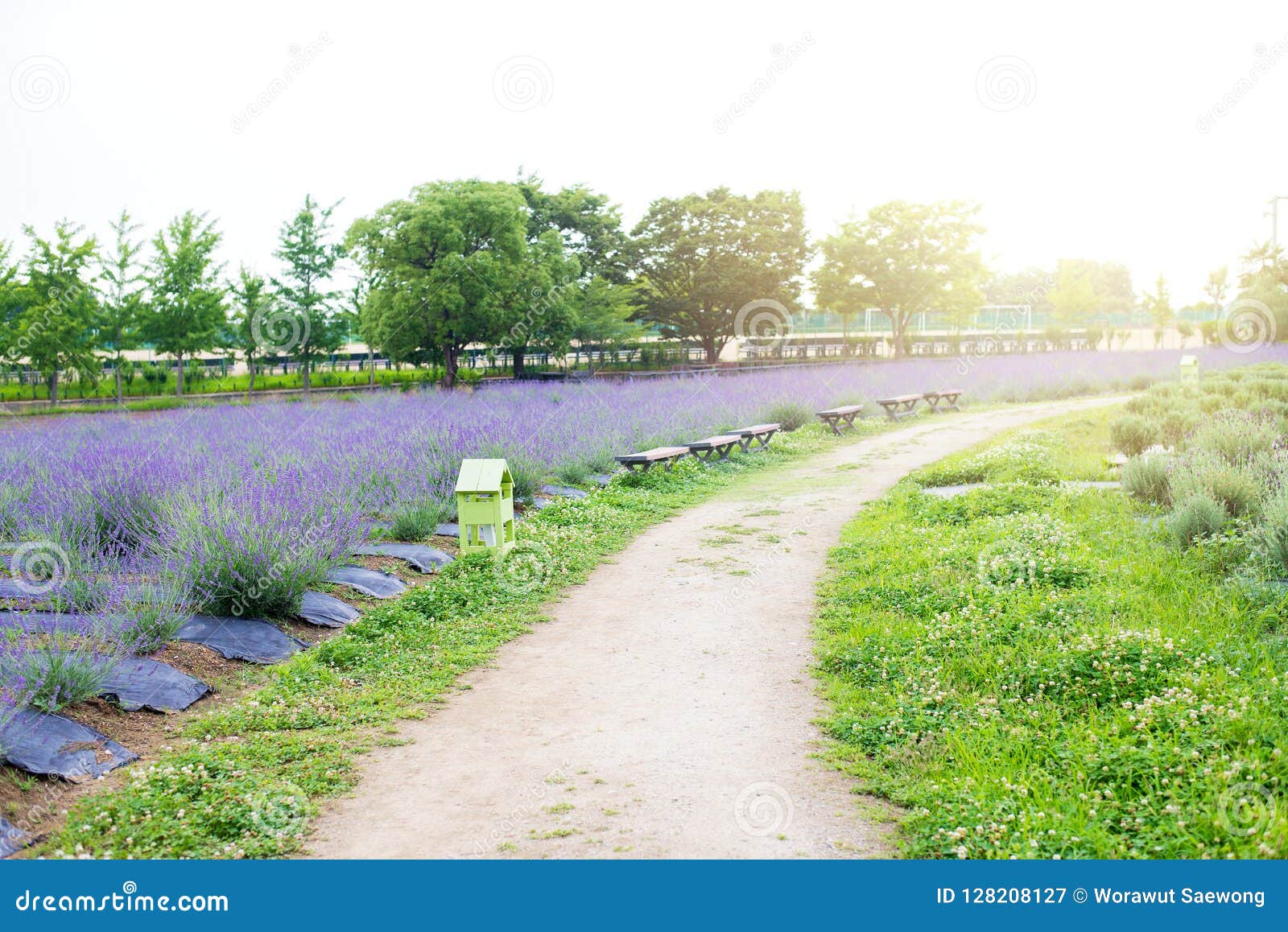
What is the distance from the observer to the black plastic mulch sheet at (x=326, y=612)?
6879 mm

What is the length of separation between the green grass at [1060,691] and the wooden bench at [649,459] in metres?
4.92

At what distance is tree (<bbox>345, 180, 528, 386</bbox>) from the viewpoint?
29062 millimetres

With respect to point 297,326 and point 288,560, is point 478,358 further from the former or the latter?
point 288,560

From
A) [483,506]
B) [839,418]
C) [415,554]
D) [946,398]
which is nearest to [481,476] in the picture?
[483,506]

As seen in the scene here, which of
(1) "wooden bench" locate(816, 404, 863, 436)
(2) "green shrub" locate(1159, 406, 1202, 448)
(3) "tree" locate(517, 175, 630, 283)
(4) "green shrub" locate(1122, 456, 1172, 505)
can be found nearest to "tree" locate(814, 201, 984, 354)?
(3) "tree" locate(517, 175, 630, 283)

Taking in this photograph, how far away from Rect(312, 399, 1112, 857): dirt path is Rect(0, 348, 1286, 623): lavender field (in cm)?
205

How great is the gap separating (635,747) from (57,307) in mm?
27597

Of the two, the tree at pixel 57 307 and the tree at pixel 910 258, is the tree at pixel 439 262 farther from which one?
the tree at pixel 910 258

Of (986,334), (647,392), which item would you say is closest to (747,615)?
(647,392)

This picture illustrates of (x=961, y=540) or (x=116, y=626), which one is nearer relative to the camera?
(x=116, y=626)

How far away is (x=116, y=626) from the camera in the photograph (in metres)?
5.62

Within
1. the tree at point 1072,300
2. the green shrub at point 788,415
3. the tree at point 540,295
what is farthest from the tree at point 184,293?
the tree at point 1072,300

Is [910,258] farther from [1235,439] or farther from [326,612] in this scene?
[326,612]

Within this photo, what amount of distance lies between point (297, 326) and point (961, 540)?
27.9m
